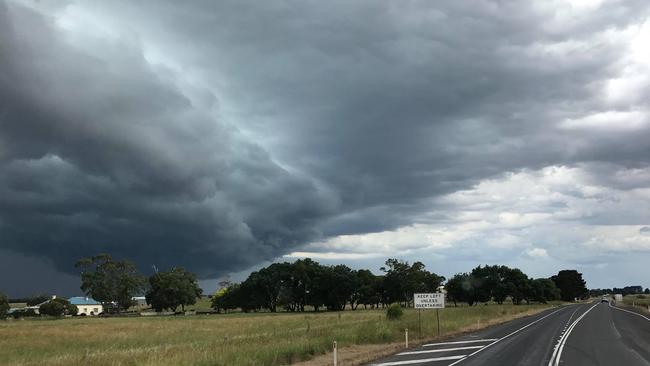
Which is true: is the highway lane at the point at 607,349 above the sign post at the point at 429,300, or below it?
below

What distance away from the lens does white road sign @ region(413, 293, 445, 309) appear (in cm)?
3653

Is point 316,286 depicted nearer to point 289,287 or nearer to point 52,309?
point 289,287

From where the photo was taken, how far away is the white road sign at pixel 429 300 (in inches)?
1438

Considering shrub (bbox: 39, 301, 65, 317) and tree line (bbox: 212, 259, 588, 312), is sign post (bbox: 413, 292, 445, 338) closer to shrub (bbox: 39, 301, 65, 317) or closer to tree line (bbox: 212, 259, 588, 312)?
tree line (bbox: 212, 259, 588, 312)

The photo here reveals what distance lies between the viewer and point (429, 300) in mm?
37031

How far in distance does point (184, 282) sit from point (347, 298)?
47.1 m

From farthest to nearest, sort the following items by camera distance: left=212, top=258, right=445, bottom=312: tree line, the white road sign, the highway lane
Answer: left=212, top=258, right=445, bottom=312: tree line, the white road sign, the highway lane

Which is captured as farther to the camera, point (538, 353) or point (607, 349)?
point (607, 349)

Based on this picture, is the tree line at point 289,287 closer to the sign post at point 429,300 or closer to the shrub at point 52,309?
the shrub at point 52,309

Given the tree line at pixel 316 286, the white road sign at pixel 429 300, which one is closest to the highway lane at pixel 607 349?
the white road sign at pixel 429 300

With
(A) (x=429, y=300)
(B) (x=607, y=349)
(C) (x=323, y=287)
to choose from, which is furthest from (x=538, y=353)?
(C) (x=323, y=287)

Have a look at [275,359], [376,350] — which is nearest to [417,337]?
[376,350]

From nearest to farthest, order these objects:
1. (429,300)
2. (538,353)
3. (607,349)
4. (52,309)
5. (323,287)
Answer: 1. (538,353)
2. (607,349)
3. (429,300)
4. (323,287)
5. (52,309)

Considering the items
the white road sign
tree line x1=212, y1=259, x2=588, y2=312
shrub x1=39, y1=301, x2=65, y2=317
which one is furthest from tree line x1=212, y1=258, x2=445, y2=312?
the white road sign
